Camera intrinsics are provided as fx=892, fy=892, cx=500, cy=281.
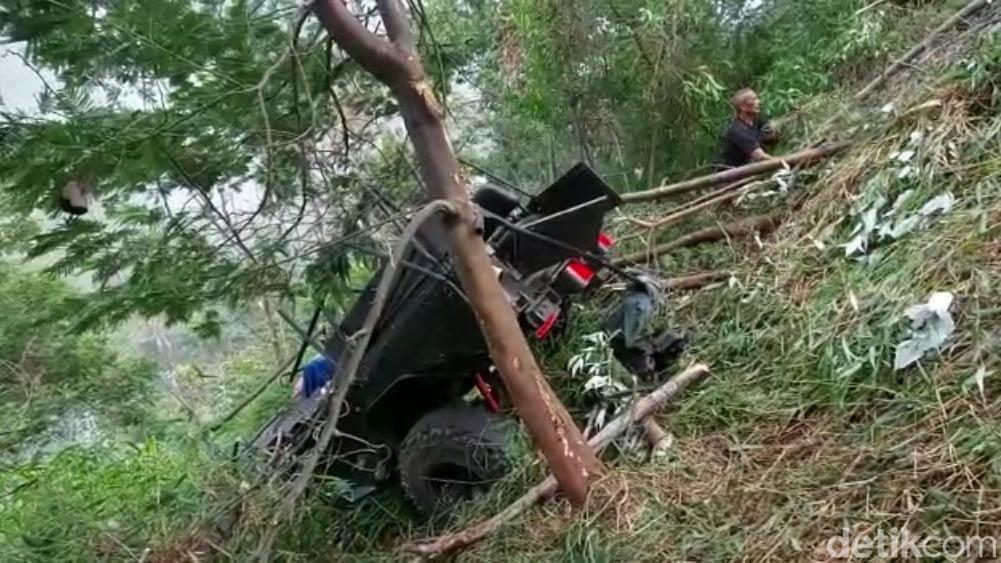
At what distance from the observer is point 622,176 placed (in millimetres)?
7199

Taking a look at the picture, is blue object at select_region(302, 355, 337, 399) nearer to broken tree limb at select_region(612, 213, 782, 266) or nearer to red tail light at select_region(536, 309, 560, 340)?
red tail light at select_region(536, 309, 560, 340)

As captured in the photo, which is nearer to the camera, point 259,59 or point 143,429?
point 259,59

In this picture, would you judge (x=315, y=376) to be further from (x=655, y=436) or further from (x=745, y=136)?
(x=745, y=136)

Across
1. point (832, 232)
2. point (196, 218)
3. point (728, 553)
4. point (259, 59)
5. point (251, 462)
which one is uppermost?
point (259, 59)

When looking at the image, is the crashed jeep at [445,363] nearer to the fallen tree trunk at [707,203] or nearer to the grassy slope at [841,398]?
the grassy slope at [841,398]

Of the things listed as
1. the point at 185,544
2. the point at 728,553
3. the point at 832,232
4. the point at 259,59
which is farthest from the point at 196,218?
the point at 832,232

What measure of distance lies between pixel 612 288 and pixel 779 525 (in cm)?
195

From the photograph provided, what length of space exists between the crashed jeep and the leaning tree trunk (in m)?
0.39

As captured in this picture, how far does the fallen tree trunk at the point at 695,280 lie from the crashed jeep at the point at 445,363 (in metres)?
0.84

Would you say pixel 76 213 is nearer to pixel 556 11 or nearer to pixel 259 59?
pixel 259 59

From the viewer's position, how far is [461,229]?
9.53 feet

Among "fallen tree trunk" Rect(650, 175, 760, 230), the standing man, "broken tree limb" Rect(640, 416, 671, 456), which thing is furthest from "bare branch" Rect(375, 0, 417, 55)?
the standing man

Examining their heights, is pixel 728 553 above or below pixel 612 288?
below

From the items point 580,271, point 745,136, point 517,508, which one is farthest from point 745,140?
point 517,508
